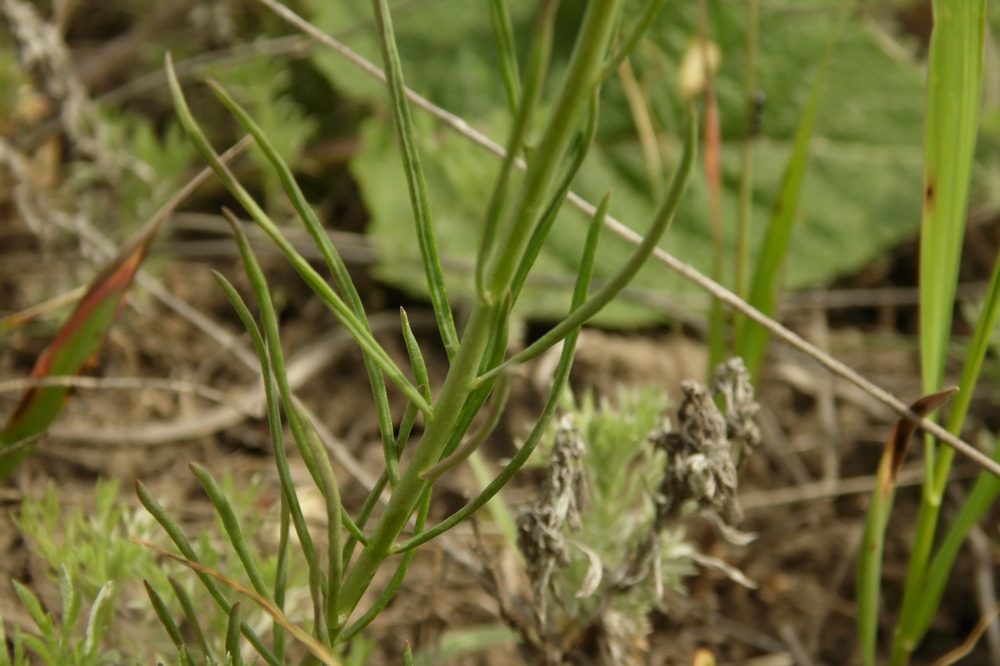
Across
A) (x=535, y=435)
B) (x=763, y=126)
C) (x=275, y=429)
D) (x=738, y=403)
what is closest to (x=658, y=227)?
(x=535, y=435)

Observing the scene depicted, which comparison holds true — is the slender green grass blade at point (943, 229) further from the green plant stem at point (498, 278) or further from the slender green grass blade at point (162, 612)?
the slender green grass blade at point (162, 612)

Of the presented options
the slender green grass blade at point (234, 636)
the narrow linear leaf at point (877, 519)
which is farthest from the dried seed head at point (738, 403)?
the slender green grass blade at point (234, 636)

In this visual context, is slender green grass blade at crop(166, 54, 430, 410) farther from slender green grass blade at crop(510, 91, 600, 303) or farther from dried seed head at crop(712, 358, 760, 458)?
dried seed head at crop(712, 358, 760, 458)

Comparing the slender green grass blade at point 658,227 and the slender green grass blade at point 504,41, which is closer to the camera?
the slender green grass blade at point 658,227

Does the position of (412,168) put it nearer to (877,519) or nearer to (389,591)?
(389,591)

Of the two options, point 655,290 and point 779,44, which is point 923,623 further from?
point 779,44

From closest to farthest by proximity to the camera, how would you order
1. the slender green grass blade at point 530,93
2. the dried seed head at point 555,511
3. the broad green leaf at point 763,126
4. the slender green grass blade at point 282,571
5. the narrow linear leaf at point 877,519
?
the slender green grass blade at point 530,93, the slender green grass blade at point 282,571, the dried seed head at point 555,511, the narrow linear leaf at point 877,519, the broad green leaf at point 763,126

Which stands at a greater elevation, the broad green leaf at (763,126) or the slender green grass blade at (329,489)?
the broad green leaf at (763,126)

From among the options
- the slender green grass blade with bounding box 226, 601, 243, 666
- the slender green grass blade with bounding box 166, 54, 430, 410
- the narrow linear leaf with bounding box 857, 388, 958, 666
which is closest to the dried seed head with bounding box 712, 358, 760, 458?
the narrow linear leaf with bounding box 857, 388, 958, 666
